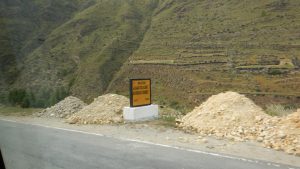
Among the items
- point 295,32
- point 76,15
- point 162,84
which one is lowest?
point 162,84

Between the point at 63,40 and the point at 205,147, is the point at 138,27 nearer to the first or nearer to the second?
the point at 63,40

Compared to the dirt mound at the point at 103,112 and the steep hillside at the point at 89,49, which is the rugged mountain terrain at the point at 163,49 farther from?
the dirt mound at the point at 103,112

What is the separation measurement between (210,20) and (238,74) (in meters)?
17.2

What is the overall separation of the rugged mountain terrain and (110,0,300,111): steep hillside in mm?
126

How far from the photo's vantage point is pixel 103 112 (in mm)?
15469

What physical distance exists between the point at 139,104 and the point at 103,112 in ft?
5.59

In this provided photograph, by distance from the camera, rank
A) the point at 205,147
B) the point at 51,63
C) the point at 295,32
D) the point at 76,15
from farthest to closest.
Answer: the point at 76,15
the point at 51,63
the point at 295,32
the point at 205,147

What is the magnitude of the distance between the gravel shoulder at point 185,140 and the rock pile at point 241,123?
475 millimetres

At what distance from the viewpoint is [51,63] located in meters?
56.8

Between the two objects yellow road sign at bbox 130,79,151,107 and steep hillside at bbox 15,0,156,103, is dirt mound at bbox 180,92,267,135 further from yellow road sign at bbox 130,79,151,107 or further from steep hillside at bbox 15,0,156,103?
steep hillside at bbox 15,0,156,103

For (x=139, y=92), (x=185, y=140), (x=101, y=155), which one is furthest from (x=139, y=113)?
(x=101, y=155)

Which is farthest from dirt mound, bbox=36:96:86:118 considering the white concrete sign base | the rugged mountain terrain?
the rugged mountain terrain

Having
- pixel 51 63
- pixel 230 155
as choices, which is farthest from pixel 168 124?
pixel 51 63

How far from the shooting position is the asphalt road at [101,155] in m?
7.52
